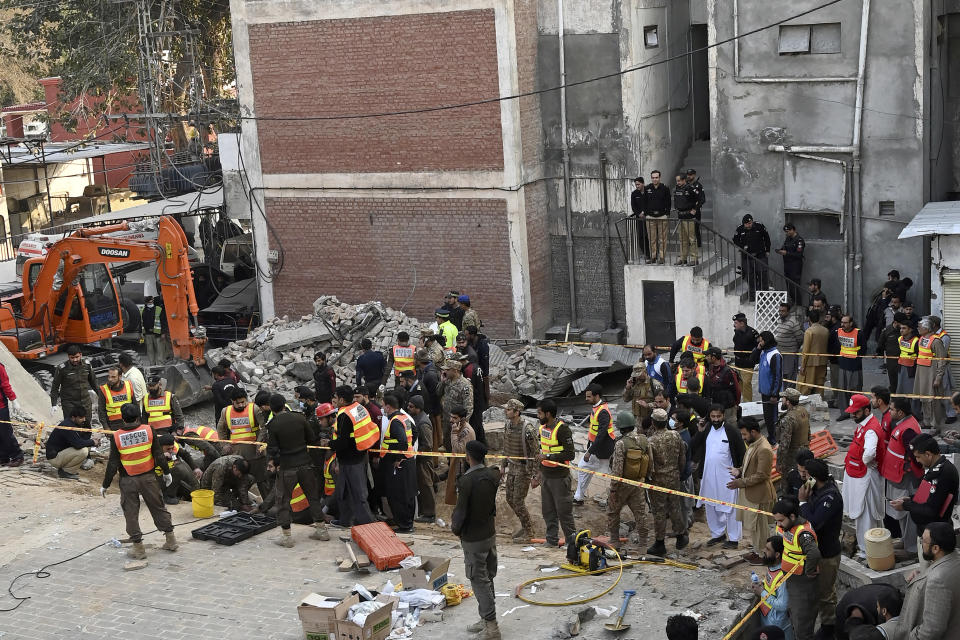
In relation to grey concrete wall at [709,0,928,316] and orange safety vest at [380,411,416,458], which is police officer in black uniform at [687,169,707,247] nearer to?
grey concrete wall at [709,0,928,316]

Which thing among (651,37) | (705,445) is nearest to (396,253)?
(651,37)

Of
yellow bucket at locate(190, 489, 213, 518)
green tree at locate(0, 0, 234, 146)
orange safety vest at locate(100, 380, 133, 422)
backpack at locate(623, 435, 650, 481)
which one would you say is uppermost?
green tree at locate(0, 0, 234, 146)

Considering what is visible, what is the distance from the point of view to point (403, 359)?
1828cm

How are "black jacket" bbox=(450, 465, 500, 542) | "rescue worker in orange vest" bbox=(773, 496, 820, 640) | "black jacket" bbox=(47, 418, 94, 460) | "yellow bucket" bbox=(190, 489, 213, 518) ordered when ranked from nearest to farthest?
"rescue worker in orange vest" bbox=(773, 496, 820, 640), "black jacket" bbox=(450, 465, 500, 542), "yellow bucket" bbox=(190, 489, 213, 518), "black jacket" bbox=(47, 418, 94, 460)

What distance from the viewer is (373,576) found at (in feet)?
43.4

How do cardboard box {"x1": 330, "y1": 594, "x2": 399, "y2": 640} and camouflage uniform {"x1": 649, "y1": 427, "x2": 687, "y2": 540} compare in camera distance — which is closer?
cardboard box {"x1": 330, "y1": 594, "x2": 399, "y2": 640}

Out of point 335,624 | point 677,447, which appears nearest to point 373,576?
point 335,624

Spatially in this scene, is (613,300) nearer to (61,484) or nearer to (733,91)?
(733,91)

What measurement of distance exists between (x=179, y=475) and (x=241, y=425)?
1.13m

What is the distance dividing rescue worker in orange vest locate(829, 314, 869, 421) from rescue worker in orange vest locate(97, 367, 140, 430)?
10.0m

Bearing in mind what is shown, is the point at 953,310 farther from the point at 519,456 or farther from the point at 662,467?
the point at 519,456

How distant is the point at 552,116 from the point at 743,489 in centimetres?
1203

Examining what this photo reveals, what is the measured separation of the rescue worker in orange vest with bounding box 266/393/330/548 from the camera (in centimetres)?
1392

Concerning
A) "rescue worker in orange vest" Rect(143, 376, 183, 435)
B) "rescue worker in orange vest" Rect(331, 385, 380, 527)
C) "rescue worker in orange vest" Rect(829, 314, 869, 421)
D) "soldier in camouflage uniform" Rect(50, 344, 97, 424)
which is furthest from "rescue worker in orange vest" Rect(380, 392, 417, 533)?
"rescue worker in orange vest" Rect(829, 314, 869, 421)
